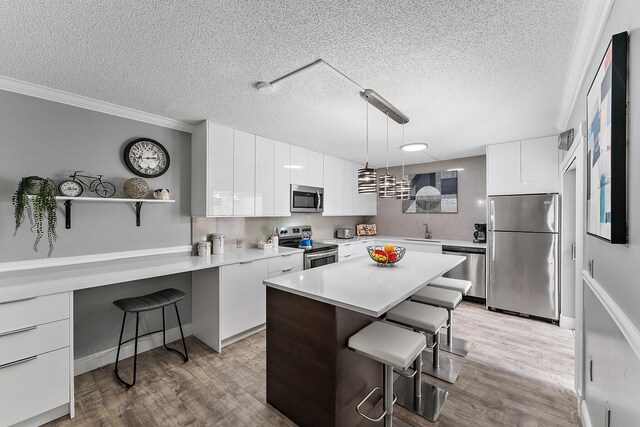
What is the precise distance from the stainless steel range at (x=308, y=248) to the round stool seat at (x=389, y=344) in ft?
6.69

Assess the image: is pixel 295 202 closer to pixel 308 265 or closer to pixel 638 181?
pixel 308 265

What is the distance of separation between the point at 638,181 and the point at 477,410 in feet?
5.99

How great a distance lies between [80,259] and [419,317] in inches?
113

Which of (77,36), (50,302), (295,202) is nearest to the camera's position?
(77,36)

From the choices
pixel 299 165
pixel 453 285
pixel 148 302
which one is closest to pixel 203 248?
pixel 148 302

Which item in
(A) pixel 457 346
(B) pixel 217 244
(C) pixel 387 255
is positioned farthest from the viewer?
(B) pixel 217 244

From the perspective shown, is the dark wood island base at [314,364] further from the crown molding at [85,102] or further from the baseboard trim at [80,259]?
the crown molding at [85,102]

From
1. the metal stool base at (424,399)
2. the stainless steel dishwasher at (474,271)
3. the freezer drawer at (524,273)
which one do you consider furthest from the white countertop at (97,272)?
the freezer drawer at (524,273)

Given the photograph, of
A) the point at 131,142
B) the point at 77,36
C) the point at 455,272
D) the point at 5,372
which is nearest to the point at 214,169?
the point at 131,142

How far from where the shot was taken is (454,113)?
2650 millimetres

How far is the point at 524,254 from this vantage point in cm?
351

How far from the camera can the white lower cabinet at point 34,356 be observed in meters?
1.64

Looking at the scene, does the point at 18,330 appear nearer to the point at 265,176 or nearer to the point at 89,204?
the point at 89,204

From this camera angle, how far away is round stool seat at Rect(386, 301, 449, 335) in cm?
184
